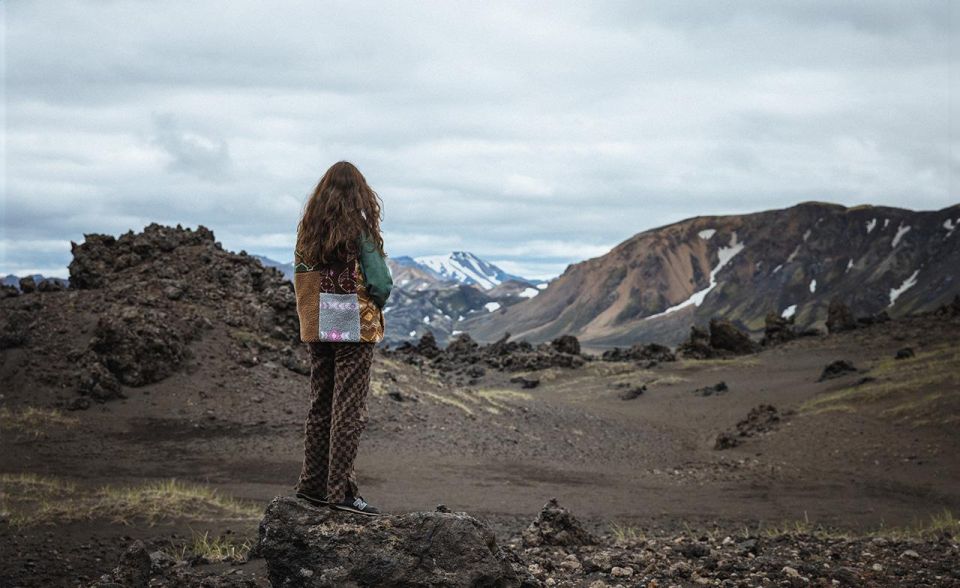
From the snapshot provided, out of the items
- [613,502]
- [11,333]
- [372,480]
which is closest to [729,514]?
[613,502]

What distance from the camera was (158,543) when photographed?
1023cm

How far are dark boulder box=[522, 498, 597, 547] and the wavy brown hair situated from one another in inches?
182

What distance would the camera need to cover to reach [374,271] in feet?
21.2

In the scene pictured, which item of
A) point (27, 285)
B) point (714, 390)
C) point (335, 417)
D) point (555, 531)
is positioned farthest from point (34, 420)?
point (714, 390)

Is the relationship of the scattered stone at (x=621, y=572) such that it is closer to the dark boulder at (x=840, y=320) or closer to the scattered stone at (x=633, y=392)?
the scattered stone at (x=633, y=392)

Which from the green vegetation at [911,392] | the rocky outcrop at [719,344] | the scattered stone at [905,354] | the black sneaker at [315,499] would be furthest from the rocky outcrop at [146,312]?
the rocky outcrop at [719,344]

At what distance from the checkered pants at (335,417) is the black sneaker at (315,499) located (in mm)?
31

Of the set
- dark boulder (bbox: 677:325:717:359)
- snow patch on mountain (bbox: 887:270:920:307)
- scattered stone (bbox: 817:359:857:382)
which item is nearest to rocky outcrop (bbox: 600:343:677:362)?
dark boulder (bbox: 677:325:717:359)

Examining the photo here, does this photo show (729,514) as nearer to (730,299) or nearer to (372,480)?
(372,480)

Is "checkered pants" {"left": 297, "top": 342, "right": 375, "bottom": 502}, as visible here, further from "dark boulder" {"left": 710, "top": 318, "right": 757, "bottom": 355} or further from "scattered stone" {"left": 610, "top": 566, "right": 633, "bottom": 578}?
"dark boulder" {"left": 710, "top": 318, "right": 757, "bottom": 355}

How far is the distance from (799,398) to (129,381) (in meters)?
24.6

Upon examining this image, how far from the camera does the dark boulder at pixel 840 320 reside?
190 feet

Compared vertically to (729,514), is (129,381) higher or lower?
higher

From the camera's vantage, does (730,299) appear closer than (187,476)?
No
